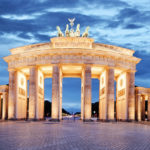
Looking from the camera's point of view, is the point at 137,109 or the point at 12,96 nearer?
the point at 12,96

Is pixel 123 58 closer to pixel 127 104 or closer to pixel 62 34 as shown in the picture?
pixel 127 104

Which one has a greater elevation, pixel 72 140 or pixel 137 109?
pixel 137 109

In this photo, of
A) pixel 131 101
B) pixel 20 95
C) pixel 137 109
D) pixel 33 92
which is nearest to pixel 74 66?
pixel 33 92

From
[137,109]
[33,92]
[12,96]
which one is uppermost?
[33,92]

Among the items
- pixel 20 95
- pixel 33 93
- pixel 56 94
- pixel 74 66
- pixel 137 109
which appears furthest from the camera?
pixel 20 95

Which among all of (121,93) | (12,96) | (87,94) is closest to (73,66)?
(87,94)

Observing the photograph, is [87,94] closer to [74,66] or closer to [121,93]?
[74,66]

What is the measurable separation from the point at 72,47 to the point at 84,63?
525 centimetres

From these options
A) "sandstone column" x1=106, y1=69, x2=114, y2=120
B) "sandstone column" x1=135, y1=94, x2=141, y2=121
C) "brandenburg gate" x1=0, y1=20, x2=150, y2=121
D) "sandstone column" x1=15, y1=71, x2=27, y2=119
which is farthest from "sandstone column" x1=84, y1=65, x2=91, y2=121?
"sandstone column" x1=15, y1=71, x2=27, y2=119

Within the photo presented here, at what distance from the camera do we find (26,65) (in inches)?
2034

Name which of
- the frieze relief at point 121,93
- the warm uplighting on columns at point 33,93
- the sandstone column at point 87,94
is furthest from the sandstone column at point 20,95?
the frieze relief at point 121,93

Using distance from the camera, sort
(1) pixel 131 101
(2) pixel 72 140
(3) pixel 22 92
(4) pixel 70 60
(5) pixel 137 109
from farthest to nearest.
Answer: (3) pixel 22 92 < (5) pixel 137 109 < (1) pixel 131 101 < (4) pixel 70 60 < (2) pixel 72 140

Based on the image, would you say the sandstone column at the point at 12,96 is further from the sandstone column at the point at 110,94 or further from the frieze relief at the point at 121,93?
the frieze relief at the point at 121,93

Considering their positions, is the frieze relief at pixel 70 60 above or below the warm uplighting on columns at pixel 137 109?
above
